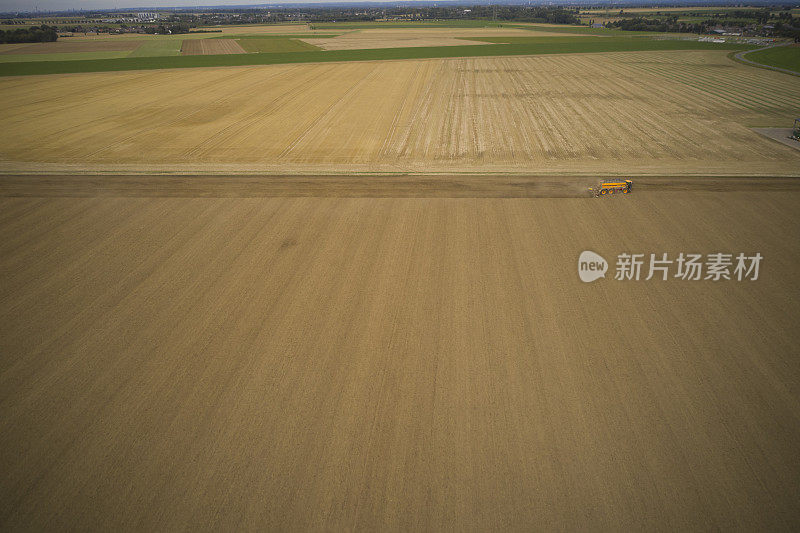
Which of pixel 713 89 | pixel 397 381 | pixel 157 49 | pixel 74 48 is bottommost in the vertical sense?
pixel 397 381

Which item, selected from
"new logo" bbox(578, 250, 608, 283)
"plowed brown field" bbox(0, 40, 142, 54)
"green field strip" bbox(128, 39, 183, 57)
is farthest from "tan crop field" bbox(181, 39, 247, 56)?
"new logo" bbox(578, 250, 608, 283)

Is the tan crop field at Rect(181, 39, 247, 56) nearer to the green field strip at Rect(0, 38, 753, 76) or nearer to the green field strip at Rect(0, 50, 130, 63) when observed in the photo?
the green field strip at Rect(0, 38, 753, 76)

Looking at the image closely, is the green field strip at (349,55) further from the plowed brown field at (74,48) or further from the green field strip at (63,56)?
the plowed brown field at (74,48)

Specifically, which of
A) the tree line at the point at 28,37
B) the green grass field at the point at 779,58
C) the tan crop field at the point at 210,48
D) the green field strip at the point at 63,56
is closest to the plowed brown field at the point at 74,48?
the green field strip at the point at 63,56

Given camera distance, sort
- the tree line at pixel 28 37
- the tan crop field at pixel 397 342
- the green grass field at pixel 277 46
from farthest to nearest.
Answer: the tree line at pixel 28 37 → the green grass field at pixel 277 46 → the tan crop field at pixel 397 342

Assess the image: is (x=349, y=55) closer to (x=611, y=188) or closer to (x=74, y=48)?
(x=74, y=48)

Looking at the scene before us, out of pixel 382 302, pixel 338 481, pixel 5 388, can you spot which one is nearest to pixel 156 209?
pixel 5 388

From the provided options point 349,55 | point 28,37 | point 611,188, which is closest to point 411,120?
point 611,188
